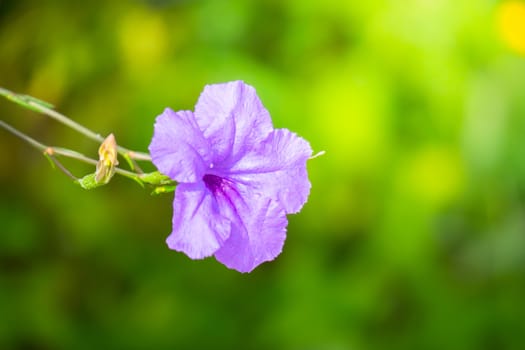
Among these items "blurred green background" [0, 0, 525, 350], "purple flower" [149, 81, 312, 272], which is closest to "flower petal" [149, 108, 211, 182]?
"purple flower" [149, 81, 312, 272]

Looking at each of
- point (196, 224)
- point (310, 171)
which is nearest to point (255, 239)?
point (196, 224)

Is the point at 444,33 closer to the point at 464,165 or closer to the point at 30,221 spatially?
the point at 464,165

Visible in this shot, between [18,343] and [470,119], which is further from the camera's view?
[470,119]

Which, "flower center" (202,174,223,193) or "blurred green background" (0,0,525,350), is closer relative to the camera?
"flower center" (202,174,223,193)

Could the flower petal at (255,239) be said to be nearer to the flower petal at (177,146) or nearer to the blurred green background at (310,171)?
the flower petal at (177,146)

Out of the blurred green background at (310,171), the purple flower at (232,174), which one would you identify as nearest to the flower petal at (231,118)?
the purple flower at (232,174)

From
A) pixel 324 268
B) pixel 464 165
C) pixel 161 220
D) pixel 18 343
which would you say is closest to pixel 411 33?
pixel 464 165

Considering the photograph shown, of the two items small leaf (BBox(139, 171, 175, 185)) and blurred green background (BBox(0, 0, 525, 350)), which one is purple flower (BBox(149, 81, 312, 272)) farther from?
blurred green background (BBox(0, 0, 525, 350))
